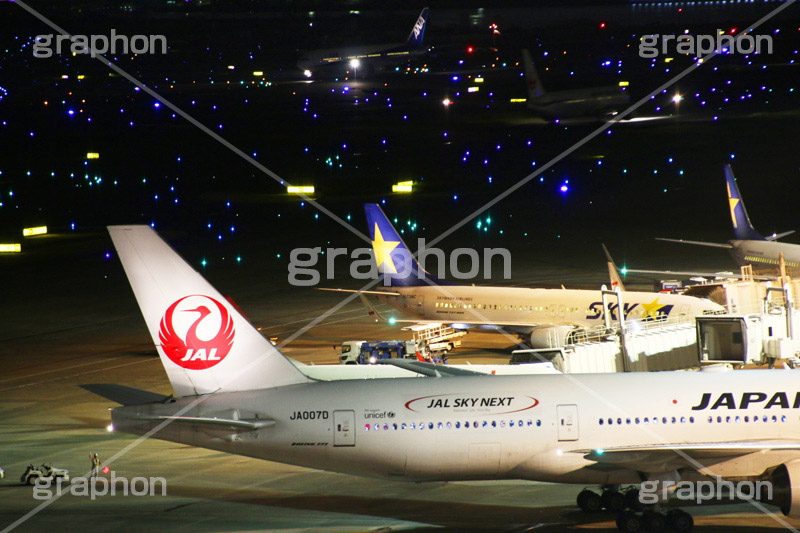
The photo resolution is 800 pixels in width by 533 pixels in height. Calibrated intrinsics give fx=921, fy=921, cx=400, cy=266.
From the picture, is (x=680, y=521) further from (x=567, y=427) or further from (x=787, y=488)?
(x=567, y=427)

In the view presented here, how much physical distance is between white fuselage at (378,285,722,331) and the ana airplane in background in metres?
95.8

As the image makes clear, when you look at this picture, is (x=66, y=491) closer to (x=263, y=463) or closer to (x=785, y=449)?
(x=263, y=463)

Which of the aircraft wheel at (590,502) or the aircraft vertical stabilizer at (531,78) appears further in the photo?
the aircraft vertical stabilizer at (531,78)

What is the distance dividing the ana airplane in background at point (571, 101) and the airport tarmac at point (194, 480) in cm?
9365

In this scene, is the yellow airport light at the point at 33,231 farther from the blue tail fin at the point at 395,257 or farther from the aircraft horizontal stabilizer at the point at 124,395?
the aircraft horizontal stabilizer at the point at 124,395

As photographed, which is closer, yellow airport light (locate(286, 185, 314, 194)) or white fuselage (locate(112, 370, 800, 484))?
white fuselage (locate(112, 370, 800, 484))

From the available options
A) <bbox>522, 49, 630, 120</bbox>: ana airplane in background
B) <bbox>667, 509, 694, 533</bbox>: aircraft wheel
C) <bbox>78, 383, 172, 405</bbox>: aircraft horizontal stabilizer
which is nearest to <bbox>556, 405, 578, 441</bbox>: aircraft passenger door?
<bbox>667, 509, 694, 533</bbox>: aircraft wheel

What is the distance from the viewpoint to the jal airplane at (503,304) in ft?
164

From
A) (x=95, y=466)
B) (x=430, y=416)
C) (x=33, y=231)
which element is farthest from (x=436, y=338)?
(x=33, y=231)

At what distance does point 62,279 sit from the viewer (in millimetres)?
76500

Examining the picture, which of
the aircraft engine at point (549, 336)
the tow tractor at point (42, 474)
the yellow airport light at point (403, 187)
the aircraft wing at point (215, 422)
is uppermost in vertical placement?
the yellow airport light at point (403, 187)

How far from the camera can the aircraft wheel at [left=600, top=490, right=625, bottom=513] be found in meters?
27.1

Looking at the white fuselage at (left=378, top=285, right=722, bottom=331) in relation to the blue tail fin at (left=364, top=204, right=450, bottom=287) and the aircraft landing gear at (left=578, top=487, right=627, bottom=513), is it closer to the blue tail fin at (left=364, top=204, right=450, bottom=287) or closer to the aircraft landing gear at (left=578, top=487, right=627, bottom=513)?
the blue tail fin at (left=364, top=204, right=450, bottom=287)

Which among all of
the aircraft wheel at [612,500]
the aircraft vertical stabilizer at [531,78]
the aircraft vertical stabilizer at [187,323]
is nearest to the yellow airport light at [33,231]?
the aircraft vertical stabilizer at [187,323]
